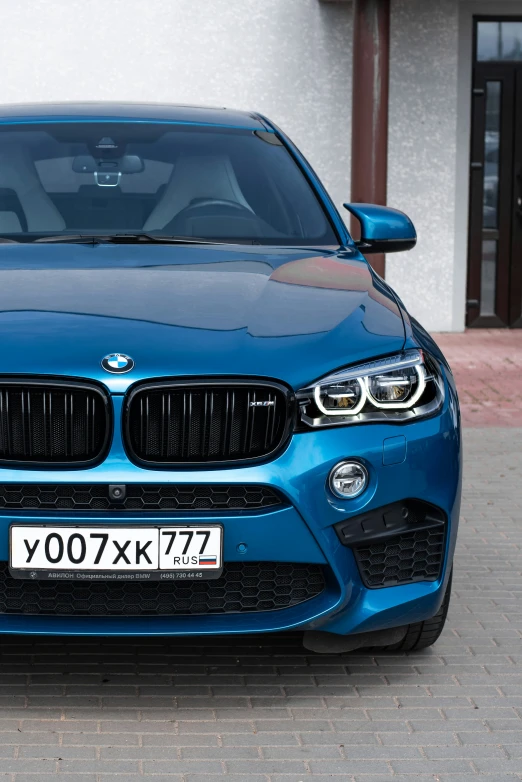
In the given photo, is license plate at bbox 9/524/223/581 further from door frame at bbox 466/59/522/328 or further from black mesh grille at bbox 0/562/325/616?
door frame at bbox 466/59/522/328

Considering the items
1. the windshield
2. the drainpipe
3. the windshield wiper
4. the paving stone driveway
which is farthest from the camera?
the drainpipe

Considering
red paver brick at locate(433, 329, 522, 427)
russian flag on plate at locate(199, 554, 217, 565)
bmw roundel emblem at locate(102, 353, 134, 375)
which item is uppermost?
bmw roundel emblem at locate(102, 353, 134, 375)

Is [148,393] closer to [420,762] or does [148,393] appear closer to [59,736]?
[59,736]

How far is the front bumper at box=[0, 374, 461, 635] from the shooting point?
3.09 metres

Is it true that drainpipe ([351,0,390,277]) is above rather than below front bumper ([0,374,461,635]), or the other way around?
above

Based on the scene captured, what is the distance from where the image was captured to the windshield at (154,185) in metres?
4.43

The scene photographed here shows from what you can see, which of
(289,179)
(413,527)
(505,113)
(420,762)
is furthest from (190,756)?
(505,113)

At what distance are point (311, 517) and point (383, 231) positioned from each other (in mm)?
1788

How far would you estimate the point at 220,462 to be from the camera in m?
3.14

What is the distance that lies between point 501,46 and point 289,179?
312 inches

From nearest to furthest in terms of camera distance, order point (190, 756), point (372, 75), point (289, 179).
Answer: point (190, 756) < point (289, 179) < point (372, 75)

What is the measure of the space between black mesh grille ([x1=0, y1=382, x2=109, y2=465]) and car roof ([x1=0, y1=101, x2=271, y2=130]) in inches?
78.3

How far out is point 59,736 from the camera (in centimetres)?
318

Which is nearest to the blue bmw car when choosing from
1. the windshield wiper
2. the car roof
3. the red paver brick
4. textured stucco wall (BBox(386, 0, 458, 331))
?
the windshield wiper
